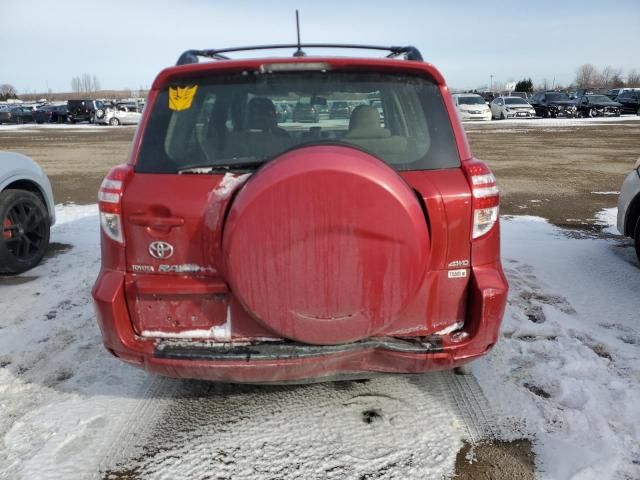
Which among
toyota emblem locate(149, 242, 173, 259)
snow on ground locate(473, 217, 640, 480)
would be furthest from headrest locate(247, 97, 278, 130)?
snow on ground locate(473, 217, 640, 480)

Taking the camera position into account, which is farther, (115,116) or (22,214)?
(115,116)

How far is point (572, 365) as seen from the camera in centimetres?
345

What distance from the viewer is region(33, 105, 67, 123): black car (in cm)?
4319

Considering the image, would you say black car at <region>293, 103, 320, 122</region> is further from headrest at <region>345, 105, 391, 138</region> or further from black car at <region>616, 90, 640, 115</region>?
black car at <region>616, 90, 640, 115</region>

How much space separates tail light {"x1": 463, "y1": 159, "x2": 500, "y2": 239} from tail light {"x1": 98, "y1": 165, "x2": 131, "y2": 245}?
5.42 feet

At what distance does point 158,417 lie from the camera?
118 inches

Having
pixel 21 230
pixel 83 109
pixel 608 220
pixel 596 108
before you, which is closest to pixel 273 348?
pixel 21 230

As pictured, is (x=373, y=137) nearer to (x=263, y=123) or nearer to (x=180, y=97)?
(x=263, y=123)

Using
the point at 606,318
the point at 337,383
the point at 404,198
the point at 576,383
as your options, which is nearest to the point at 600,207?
the point at 606,318

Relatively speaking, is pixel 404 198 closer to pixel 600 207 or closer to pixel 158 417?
pixel 158 417

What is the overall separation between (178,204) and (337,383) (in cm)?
156

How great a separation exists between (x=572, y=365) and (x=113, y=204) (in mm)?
2890

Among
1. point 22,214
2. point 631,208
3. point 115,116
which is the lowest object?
point 631,208

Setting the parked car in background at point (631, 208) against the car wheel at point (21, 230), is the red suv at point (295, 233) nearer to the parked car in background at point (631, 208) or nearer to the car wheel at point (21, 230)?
the car wheel at point (21, 230)
